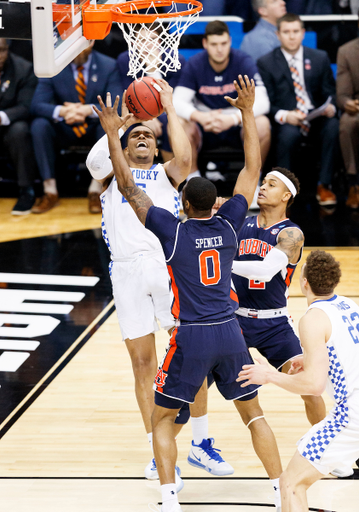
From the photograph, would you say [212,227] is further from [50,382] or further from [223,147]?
[223,147]

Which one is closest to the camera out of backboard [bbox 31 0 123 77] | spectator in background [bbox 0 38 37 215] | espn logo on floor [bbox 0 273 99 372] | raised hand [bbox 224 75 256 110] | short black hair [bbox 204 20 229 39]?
backboard [bbox 31 0 123 77]

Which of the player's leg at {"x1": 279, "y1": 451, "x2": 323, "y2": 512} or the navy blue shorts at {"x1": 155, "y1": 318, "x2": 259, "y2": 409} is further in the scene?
the navy blue shorts at {"x1": 155, "y1": 318, "x2": 259, "y2": 409}

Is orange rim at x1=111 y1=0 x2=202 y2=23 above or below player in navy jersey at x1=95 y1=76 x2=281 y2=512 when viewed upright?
above

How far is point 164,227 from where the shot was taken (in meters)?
3.82

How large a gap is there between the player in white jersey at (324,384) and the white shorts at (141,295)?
1.29 m

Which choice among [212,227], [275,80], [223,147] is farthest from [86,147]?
[212,227]

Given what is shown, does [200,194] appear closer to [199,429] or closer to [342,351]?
[342,351]

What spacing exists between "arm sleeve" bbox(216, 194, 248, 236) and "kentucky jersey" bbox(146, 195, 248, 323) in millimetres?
26

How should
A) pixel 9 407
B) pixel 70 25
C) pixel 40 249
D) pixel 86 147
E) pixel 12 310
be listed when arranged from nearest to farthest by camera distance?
pixel 70 25, pixel 9 407, pixel 12 310, pixel 40 249, pixel 86 147

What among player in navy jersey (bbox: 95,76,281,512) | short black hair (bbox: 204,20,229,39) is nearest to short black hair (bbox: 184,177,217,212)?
player in navy jersey (bbox: 95,76,281,512)

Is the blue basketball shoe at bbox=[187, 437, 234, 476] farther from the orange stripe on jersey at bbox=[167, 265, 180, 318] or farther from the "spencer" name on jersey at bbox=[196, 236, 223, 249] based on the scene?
the "spencer" name on jersey at bbox=[196, 236, 223, 249]

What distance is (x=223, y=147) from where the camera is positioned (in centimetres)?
1079

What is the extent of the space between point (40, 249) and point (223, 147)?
10.6 feet

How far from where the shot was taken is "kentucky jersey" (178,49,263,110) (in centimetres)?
1034
